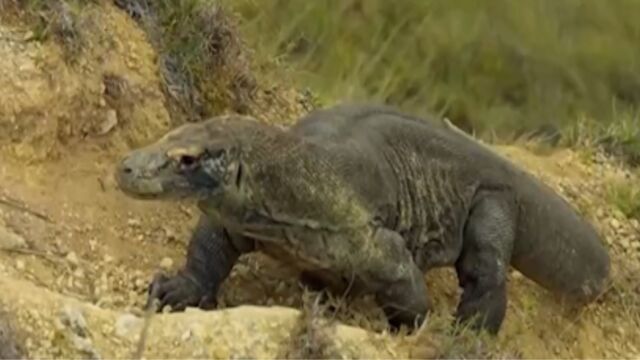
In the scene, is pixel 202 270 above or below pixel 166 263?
above

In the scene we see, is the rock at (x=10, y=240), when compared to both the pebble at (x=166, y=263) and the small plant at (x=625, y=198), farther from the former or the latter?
the small plant at (x=625, y=198)

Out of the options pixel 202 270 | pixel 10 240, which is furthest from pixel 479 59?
pixel 10 240

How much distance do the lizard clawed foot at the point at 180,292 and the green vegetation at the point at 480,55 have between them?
14.1 feet

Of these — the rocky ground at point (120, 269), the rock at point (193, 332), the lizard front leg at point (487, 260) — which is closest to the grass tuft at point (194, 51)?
the rocky ground at point (120, 269)

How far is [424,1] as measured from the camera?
14906 millimetres

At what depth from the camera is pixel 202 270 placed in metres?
8.68

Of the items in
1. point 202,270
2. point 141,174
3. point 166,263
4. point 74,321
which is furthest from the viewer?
point 166,263

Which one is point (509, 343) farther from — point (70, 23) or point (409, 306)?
point (70, 23)

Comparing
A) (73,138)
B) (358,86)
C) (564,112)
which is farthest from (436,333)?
(564,112)

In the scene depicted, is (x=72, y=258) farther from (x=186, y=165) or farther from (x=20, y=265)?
(x=186, y=165)

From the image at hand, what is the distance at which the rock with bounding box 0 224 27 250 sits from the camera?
329 inches

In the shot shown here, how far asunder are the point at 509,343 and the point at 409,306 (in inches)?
40.2

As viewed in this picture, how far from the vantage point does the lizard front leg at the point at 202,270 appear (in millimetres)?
8539

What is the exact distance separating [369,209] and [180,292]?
868 millimetres
